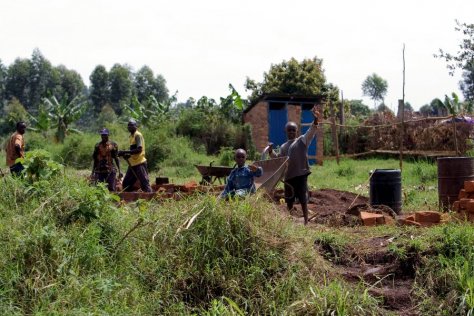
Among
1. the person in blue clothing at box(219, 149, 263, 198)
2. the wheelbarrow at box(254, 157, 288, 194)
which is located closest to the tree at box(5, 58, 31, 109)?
the wheelbarrow at box(254, 157, 288, 194)

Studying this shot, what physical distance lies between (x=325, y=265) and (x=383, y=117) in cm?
1759

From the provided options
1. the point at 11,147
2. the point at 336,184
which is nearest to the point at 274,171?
the point at 11,147

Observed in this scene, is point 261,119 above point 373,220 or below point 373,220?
above

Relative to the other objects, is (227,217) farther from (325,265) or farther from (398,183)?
(398,183)

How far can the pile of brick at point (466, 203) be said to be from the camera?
7.63m

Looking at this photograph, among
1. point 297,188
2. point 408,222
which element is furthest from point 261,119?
point 408,222

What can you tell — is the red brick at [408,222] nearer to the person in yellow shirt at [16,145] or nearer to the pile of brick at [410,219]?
the pile of brick at [410,219]

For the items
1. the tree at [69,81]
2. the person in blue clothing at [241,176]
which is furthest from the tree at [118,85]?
the person in blue clothing at [241,176]

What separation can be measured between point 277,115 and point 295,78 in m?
10.4

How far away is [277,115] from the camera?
2277cm

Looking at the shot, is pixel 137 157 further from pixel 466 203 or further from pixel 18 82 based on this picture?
pixel 18 82

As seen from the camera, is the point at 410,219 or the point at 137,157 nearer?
the point at 410,219

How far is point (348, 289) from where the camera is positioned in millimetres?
5516

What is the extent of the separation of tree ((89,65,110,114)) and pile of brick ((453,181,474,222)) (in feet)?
183
